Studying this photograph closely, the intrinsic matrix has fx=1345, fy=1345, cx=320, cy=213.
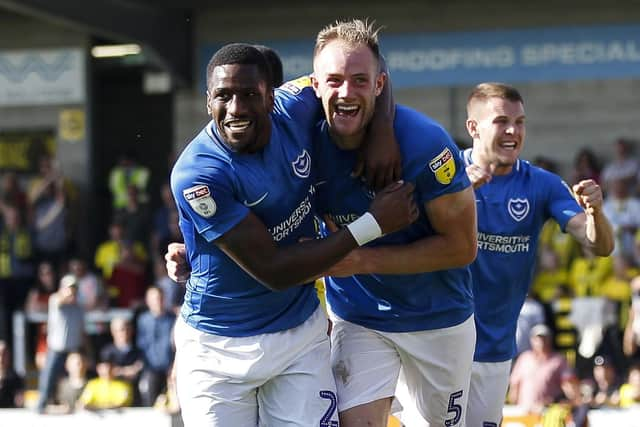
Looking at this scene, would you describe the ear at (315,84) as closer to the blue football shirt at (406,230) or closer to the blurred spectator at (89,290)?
the blue football shirt at (406,230)

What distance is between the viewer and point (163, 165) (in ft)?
67.2

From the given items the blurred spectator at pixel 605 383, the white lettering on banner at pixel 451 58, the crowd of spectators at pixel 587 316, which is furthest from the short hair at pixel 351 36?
the white lettering on banner at pixel 451 58

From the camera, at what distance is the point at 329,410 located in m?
5.43

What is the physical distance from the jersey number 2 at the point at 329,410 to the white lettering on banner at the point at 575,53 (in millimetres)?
11233

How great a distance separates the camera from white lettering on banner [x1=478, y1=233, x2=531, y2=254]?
21.7 ft

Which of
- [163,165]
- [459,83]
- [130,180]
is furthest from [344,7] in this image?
[163,165]

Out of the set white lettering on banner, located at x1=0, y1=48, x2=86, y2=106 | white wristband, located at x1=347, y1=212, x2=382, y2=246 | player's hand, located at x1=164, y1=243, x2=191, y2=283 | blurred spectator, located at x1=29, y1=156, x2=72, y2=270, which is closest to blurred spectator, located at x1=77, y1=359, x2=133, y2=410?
blurred spectator, located at x1=29, y1=156, x2=72, y2=270

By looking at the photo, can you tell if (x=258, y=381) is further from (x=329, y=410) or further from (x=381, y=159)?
(x=381, y=159)

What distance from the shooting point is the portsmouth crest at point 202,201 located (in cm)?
513

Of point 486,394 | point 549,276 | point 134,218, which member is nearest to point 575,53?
point 549,276

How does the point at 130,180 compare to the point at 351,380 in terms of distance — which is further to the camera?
the point at 130,180

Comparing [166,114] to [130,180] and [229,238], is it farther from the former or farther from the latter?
[229,238]

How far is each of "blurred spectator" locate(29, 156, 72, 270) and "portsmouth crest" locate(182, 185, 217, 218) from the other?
11.3m

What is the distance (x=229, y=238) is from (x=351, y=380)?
0.92 meters
